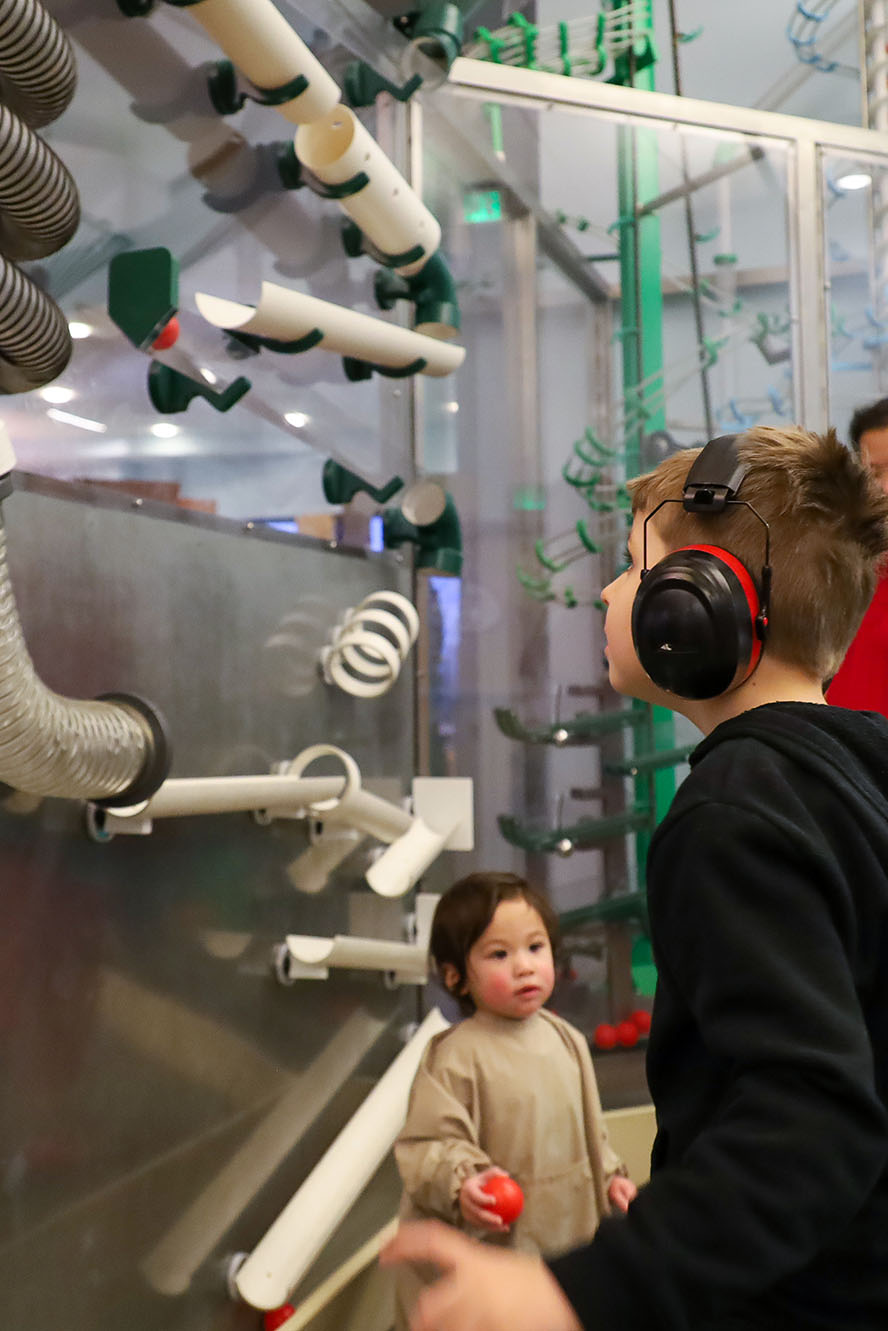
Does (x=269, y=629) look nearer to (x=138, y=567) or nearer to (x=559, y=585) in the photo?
(x=138, y=567)

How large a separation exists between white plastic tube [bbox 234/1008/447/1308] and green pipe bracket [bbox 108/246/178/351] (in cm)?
107

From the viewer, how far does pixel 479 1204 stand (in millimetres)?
1359

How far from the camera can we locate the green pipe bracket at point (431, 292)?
1.98 m

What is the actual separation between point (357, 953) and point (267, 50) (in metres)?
1.19

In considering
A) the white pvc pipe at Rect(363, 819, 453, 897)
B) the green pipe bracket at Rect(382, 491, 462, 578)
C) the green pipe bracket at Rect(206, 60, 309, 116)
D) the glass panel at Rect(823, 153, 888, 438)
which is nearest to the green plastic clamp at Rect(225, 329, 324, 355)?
the green pipe bracket at Rect(206, 60, 309, 116)

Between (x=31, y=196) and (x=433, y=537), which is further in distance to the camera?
(x=433, y=537)

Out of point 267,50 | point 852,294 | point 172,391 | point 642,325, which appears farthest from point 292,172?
point 852,294

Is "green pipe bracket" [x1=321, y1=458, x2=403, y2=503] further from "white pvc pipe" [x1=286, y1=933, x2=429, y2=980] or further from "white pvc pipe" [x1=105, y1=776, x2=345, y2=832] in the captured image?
"white pvc pipe" [x1=286, y1=933, x2=429, y2=980]

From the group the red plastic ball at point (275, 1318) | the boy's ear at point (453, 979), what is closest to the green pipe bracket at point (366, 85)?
the boy's ear at point (453, 979)

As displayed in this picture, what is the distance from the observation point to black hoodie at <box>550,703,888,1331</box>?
1.96 feet

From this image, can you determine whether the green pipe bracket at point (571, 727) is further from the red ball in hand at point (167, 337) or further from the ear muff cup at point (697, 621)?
the ear muff cup at point (697, 621)

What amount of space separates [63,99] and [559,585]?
1.39 metres

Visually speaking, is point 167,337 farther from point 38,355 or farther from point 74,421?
point 38,355

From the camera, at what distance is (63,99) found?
3.73 feet
